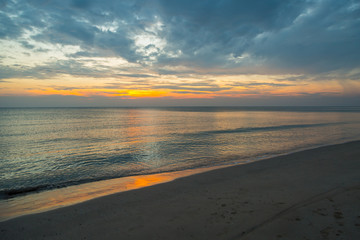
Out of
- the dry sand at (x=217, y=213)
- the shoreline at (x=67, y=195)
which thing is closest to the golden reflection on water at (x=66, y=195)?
the shoreline at (x=67, y=195)

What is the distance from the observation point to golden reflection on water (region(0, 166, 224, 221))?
8887mm

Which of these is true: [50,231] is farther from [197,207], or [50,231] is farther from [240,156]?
[240,156]

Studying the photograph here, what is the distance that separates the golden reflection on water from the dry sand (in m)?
1.10

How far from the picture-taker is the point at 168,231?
621 cm

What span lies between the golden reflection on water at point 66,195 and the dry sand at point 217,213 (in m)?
1.10

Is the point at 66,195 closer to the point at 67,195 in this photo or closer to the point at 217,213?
the point at 67,195

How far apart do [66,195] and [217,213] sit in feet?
28.0

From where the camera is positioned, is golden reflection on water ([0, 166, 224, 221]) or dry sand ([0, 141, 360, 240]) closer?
dry sand ([0, 141, 360, 240])

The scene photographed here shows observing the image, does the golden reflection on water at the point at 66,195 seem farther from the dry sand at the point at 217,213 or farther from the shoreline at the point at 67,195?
the dry sand at the point at 217,213

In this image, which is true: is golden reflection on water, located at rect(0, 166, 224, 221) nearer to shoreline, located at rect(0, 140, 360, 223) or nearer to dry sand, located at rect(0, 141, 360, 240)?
shoreline, located at rect(0, 140, 360, 223)

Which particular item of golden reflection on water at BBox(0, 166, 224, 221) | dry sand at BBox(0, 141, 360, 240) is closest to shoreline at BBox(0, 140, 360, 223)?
golden reflection on water at BBox(0, 166, 224, 221)

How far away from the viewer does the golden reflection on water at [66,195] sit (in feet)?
29.2

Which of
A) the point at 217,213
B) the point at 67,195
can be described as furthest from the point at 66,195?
the point at 217,213

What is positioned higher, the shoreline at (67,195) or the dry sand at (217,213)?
the dry sand at (217,213)
